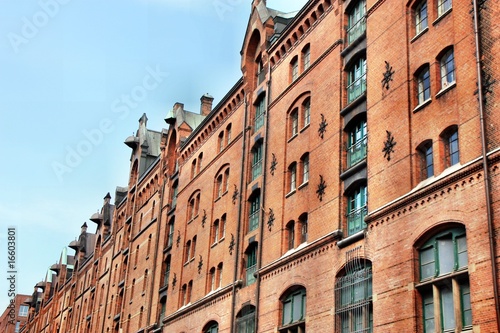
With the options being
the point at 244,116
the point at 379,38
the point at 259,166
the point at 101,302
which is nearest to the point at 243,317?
the point at 259,166

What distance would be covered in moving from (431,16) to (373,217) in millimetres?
6576

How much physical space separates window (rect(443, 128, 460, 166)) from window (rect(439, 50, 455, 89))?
4.90ft

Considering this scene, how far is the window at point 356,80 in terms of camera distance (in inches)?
1053

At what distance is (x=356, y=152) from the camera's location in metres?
26.1

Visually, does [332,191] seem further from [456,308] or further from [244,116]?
[244,116]

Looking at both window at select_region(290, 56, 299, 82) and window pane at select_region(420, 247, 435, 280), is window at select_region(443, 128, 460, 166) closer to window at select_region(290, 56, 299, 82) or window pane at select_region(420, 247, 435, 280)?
window pane at select_region(420, 247, 435, 280)

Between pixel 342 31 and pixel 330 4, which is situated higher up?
pixel 330 4

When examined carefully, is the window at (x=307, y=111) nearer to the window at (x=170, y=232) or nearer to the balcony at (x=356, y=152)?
the balcony at (x=356, y=152)

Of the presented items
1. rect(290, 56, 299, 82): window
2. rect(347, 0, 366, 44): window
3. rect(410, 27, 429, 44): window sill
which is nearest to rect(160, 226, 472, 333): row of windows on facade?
rect(410, 27, 429, 44): window sill

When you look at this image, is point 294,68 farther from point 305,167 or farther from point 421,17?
point 421,17

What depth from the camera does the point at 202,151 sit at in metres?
42.8

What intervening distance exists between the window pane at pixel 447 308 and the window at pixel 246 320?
1183 cm

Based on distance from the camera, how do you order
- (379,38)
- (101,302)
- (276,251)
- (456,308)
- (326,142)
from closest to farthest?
(456,308), (379,38), (326,142), (276,251), (101,302)

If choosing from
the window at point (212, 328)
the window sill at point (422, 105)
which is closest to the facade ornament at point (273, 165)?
the window at point (212, 328)
